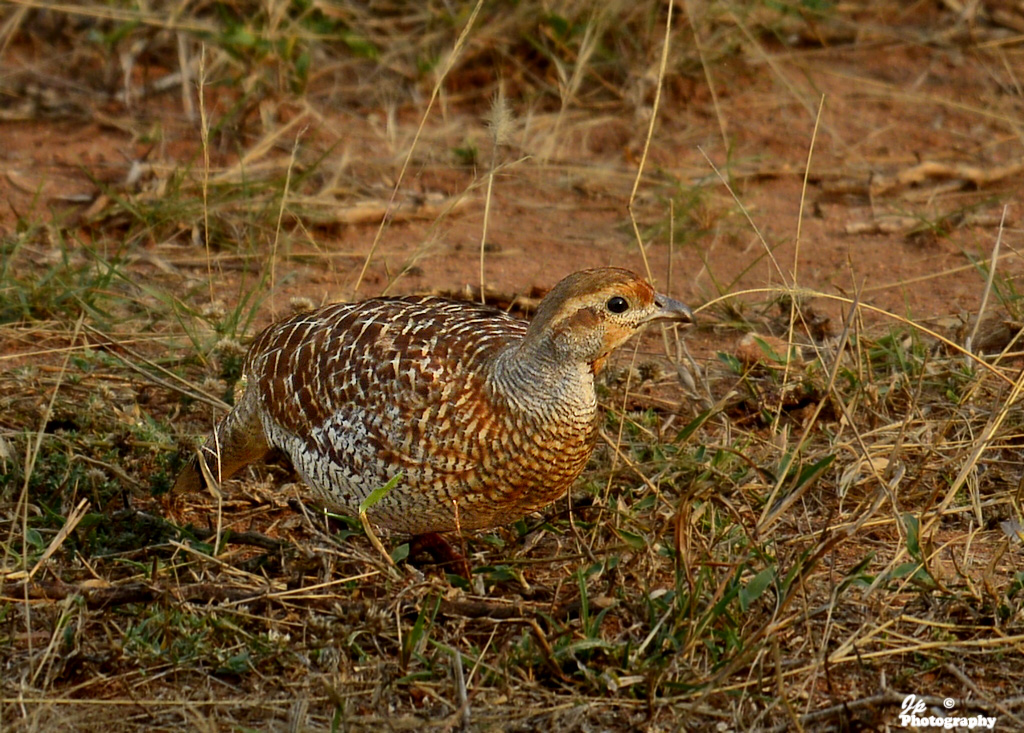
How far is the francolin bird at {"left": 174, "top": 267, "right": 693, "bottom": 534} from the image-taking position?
352 centimetres

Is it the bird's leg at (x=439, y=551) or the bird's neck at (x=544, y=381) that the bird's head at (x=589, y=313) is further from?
the bird's leg at (x=439, y=551)

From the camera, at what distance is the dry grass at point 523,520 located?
3.27m

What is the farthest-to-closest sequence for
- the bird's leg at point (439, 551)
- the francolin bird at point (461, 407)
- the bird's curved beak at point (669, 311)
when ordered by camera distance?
the bird's leg at point (439, 551) → the bird's curved beak at point (669, 311) → the francolin bird at point (461, 407)

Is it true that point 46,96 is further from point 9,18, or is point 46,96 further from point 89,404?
point 89,404

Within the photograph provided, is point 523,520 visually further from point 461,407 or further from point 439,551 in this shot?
point 461,407

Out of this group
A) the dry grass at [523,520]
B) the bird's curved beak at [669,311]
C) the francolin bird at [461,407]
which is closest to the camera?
the dry grass at [523,520]

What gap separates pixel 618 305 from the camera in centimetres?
362

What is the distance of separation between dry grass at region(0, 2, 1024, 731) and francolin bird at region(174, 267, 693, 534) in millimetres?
215

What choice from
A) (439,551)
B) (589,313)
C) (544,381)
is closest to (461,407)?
(544,381)

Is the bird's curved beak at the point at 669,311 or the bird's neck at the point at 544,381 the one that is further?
the bird's curved beak at the point at 669,311

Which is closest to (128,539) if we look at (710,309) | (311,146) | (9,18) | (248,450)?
(248,450)

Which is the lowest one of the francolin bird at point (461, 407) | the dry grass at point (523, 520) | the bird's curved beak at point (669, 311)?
the dry grass at point (523, 520)

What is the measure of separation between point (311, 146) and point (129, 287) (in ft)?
5.22

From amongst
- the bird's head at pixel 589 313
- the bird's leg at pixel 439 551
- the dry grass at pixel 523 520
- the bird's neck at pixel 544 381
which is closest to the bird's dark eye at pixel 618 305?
the bird's head at pixel 589 313
